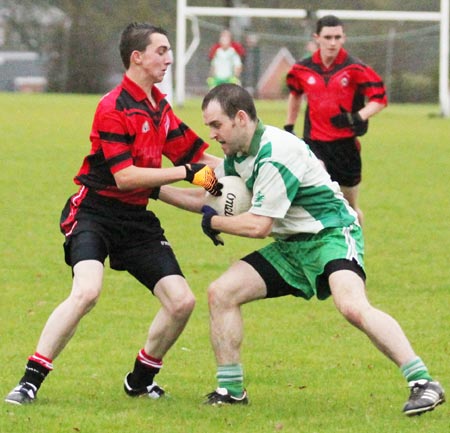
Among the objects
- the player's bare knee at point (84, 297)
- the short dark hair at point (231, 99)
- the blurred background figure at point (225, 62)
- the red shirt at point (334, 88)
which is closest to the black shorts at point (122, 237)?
the player's bare knee at point (84, 297)

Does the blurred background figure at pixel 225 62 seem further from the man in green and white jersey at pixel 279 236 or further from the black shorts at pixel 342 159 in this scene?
the man in green and white jersey at pixel 279 236

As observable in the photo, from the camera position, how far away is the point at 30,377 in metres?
6.74

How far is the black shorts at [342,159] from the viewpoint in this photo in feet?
38.9

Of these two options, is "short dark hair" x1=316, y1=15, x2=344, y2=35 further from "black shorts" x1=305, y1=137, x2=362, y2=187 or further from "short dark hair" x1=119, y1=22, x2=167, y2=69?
"short dark hair" x1=119, y1=22, x2=167, y2=69

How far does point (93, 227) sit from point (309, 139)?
5471 mm

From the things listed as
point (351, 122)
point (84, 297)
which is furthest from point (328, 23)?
point (84, 297)

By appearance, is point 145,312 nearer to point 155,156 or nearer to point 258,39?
point 155,156

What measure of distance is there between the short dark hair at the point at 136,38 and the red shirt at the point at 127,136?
152 millimetres

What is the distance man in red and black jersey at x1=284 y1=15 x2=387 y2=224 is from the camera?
1184 centimetres

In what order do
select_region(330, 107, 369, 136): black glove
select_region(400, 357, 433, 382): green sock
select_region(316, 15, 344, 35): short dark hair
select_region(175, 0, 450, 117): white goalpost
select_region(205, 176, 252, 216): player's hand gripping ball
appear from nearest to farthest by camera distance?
select_region(400, 357, 433, 382): green sock, select_region(205, 176, 252, 216): player's hand gripping ball, select_region(316, 15, 344, 35): short dark hair, select_region(330, 107, 369, 136): black glove, select_region(175, 0, 450, 117): white goalpost

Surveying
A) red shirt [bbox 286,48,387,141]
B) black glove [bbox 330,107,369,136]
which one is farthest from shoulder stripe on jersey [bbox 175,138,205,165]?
red shirt [bbox 286,48,387,141]

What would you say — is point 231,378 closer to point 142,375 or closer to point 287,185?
point 142,375

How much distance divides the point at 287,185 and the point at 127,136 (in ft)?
3.00

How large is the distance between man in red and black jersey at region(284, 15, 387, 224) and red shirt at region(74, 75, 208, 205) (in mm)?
4763
